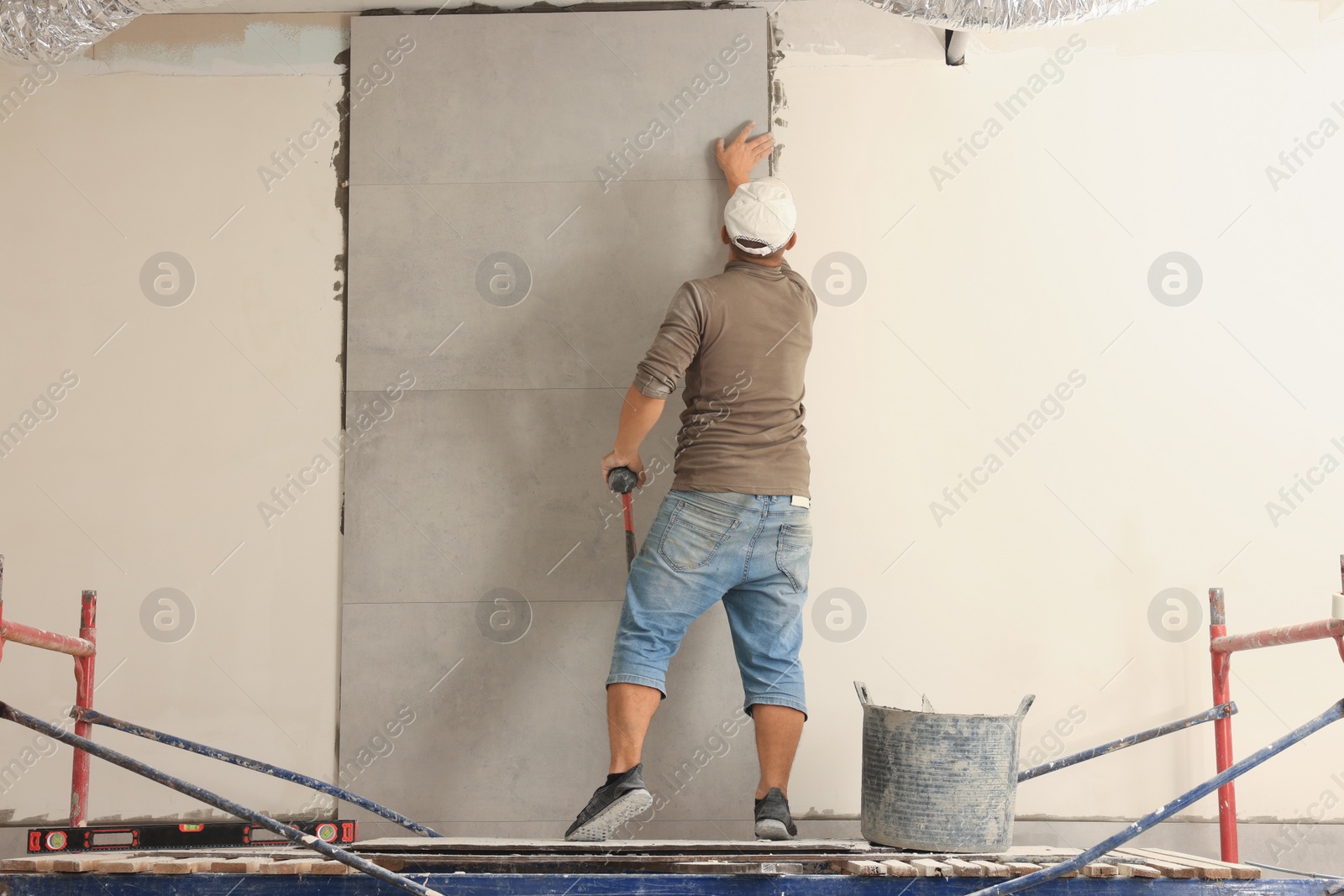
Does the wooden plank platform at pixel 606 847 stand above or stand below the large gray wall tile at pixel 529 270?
below

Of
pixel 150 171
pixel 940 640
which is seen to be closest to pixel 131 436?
pixel 150 171

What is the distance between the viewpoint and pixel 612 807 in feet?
7.59

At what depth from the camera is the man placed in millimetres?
2463

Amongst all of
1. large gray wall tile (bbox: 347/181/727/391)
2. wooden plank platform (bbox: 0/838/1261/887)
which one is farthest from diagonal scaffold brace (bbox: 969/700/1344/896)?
large gray wall tile (bbox: 347/181/727/391)

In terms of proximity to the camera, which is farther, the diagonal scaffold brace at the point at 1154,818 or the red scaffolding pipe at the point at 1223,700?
the red scaffolding pipe at the point at 1223,700

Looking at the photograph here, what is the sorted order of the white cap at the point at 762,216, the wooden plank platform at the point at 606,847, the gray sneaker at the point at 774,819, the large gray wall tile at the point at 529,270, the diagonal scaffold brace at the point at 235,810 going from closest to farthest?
the diagonal scaffold brace at the point at 235,810
the wooden plank platform at the point at 606,847
the gray sneaker at the point at 774,819
the white cap at the point at 762,216
the large gray wall tile at the point at 529,270

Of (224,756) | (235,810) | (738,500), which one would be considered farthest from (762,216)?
(224,756)

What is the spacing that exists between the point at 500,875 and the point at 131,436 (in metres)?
2.01

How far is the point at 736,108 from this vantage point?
3.22 m

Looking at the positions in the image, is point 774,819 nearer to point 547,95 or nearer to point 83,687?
point 83,687

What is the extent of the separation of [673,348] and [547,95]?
3.91 feet

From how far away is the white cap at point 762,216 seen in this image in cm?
265

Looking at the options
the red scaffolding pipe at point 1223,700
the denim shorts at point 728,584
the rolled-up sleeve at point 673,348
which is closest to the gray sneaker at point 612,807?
the denim shorts at point 728,584

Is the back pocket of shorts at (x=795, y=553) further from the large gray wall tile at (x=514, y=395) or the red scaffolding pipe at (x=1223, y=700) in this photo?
the red scaffolding pipe at (x=1223, y=700)
